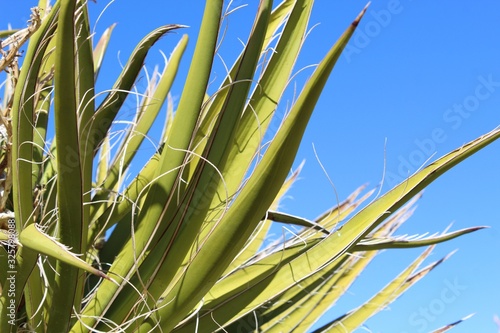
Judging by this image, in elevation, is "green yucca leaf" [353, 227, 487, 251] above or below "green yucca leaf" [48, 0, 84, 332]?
below

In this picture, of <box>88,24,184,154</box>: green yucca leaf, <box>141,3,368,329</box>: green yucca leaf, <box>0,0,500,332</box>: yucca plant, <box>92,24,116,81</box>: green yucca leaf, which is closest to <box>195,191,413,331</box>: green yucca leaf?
<box>0,0,500,332</box>: yucca plant

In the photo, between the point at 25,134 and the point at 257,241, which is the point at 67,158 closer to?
the point at 25,134

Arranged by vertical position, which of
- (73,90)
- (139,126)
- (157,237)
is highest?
(73,90)

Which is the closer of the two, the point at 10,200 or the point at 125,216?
the point at 10,200

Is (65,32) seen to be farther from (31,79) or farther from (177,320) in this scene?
(177,320)

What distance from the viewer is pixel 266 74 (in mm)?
1259

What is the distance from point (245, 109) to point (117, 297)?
0.43m

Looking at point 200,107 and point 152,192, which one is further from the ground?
point 200,107

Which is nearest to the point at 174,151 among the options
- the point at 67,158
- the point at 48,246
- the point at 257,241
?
the point at 67,158

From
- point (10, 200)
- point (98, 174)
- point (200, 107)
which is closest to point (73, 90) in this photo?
point (200, 107)

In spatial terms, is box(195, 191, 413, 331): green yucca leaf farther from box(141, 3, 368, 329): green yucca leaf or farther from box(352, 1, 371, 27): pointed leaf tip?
box(352, 1, 371, 27): pointed leaf tip

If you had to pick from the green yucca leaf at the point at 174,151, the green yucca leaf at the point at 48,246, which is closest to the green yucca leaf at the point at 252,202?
the green yucca leaf at the point at 174,151

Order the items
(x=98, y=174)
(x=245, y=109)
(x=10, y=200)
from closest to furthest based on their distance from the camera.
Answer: (x=245, y=109) → (x=10, y=200) → (x=98, y=174)

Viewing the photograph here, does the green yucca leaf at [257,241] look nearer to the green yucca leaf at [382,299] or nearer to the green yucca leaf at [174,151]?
the green yucca leaf at [382,299]
